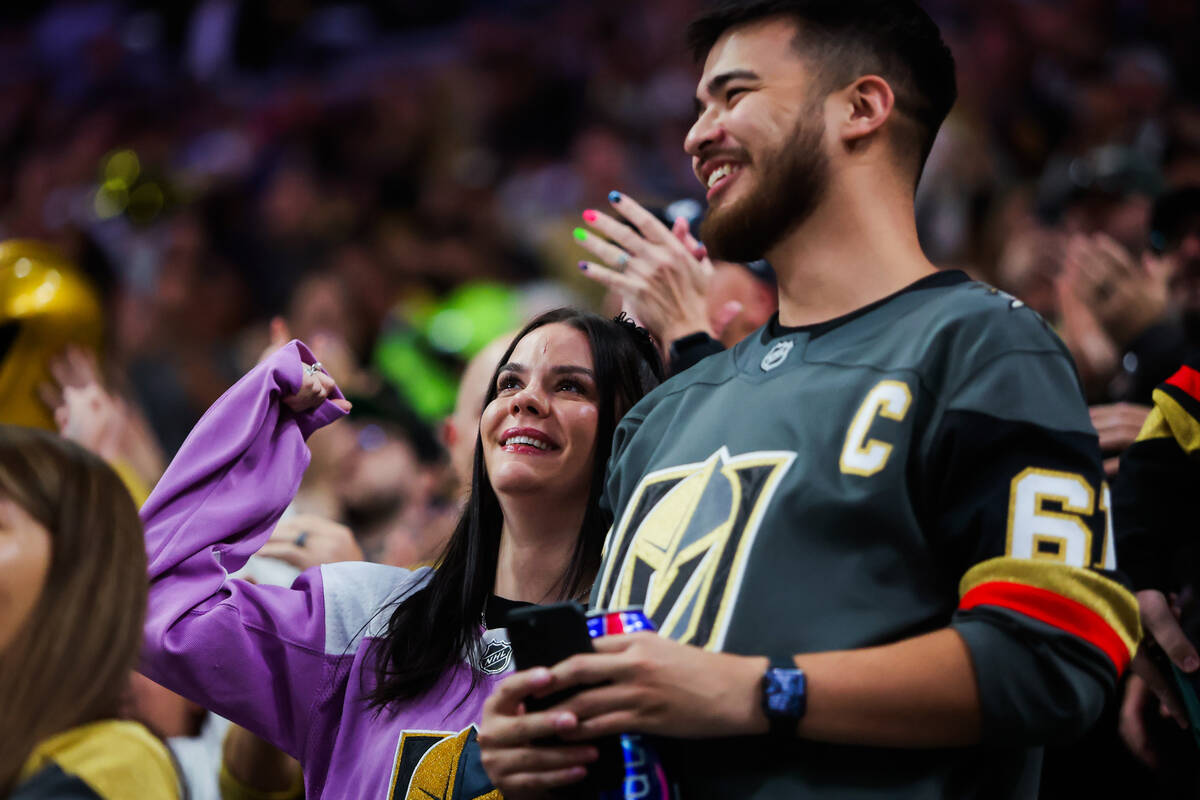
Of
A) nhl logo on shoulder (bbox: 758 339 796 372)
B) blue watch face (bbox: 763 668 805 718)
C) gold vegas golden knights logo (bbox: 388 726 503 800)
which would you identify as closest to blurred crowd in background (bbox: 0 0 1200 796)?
gold vegas golden knights logo (bbox: 388 726 503 800)

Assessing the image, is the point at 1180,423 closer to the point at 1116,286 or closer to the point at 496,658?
the point at 1116,286

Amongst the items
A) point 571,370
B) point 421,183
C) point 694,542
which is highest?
point 421,183

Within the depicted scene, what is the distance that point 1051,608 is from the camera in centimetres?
148

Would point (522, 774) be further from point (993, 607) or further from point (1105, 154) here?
point (1105, 154)

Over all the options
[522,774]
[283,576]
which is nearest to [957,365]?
[522,774]

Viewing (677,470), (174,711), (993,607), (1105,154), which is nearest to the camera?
(993,607)

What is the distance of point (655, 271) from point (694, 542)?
1.05 meters

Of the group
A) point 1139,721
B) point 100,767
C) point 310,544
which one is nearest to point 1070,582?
point 100,767

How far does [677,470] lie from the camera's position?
1796 mm

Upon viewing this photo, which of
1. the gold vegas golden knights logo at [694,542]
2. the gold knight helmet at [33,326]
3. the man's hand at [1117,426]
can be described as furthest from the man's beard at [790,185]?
the gold knight helmet at [33,326]

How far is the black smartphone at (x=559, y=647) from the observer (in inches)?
60.2

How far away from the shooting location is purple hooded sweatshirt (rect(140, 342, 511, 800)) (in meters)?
2.20

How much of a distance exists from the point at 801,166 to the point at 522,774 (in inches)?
33.9

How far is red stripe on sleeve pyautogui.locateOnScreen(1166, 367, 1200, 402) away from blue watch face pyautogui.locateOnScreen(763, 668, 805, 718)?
3.87 feet
